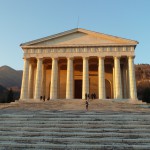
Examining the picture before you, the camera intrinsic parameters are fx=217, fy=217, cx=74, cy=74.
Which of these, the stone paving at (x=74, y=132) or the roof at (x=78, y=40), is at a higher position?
the roof at (x=78, y=40)

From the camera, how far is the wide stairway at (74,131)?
38.1 feet

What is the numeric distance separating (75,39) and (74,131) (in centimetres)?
2855

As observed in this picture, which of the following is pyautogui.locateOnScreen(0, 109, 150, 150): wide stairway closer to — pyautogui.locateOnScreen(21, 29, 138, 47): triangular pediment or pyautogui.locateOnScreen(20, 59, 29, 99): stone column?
pyautogui.locateOnScreen(20, 59, 29, 99): stone column

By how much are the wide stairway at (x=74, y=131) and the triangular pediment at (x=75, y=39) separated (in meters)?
24.3

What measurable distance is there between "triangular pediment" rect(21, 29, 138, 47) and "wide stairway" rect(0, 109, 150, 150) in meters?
24.3

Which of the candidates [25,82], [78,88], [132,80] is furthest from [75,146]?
[78,88]

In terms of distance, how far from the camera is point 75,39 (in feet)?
134

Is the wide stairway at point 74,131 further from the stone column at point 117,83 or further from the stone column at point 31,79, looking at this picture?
the stone column at point 31,79

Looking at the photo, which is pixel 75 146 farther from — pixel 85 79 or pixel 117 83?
pixel 117 83

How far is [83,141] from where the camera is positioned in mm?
12266

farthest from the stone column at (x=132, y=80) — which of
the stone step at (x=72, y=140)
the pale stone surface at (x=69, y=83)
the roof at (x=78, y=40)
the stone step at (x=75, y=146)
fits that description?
the stone step at (x=75, y=146)

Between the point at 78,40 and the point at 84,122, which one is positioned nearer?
the point at 84,122

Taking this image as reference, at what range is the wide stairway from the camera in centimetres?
1162

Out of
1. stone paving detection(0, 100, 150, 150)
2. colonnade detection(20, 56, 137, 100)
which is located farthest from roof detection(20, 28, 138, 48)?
stone paving detection(0, 100, 150, 150)
